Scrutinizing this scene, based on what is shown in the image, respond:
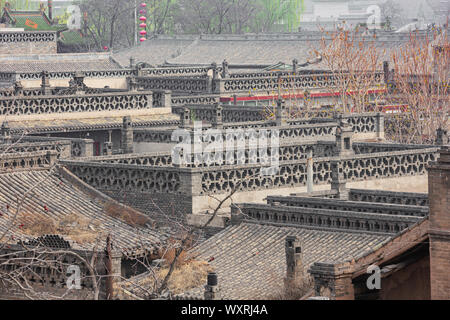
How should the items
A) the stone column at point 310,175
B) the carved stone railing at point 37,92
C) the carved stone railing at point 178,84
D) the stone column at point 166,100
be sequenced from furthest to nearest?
the carved stone railing at point 178,84 → the stone column at point 166,100 → the carved stone railing at point 37,92 → the stone column at point 310,175

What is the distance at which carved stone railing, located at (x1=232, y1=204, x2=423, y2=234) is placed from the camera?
79.2 feet

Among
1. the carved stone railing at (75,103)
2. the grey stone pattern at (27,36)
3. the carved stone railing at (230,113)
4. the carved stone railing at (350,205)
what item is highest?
the grey stone pattern at (27,36)

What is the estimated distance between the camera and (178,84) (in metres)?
51.2

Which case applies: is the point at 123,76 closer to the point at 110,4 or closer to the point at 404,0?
the point at 110,4

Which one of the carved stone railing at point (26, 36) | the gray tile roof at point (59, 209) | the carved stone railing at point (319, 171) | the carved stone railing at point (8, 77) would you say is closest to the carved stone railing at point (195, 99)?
the carved stone railing at point (8, 77)

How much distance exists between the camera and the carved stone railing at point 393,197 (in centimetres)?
2723

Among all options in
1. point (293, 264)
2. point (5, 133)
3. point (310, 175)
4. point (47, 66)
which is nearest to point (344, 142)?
point (310, 175)

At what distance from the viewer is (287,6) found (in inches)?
5408

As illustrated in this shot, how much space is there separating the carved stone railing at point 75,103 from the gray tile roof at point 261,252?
1319 cm

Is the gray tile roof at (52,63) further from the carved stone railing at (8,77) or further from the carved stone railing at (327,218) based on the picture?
the carved stone railing at (327,218)

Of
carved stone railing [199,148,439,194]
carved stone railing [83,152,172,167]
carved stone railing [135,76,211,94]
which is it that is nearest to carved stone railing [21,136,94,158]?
carved stone railing [83,152,172,167]

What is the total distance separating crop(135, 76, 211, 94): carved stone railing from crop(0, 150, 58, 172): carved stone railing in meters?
19.7
